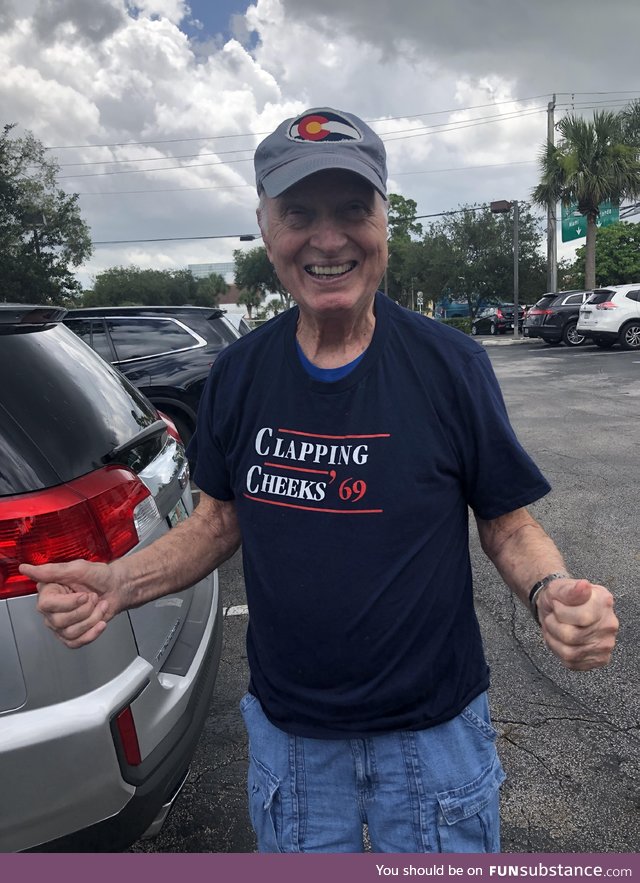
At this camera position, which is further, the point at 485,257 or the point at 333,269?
the point at 485,257

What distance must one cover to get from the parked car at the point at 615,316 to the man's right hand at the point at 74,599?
1886 centimetres

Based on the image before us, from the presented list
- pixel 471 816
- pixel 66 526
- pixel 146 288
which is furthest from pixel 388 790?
pixel 146 288

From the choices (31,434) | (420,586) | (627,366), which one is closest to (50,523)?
(31,434)

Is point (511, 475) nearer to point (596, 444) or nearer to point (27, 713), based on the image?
point (27, 713)

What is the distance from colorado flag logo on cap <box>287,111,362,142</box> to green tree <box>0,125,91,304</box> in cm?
3103

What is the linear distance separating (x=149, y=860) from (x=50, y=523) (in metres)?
0.83

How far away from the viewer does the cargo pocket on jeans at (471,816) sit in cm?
131

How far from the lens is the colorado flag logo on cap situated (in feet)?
4.54

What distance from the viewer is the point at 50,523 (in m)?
1.71

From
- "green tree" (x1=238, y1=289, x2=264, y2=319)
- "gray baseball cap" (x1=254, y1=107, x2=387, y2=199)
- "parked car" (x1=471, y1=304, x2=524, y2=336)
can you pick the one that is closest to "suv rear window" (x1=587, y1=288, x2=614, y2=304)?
"parked car" (x1=471, y1=304, x2=524, y2=336)

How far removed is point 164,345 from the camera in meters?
6.81

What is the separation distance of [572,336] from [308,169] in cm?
2201

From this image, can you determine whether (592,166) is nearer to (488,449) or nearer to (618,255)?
(618,255)

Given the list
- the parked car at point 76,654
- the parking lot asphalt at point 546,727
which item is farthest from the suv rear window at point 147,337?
the parked car at point 76,654
